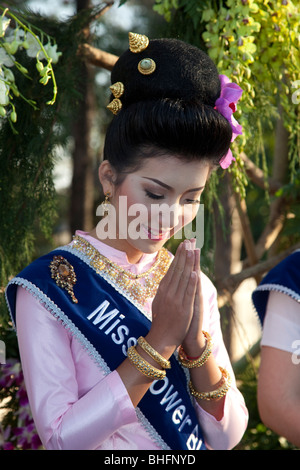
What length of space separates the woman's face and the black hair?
3 centimetres

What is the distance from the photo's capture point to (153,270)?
Result: 1.70 metres

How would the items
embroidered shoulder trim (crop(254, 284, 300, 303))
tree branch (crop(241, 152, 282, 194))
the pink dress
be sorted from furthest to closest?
1. tree branch (crop(241, 152, 282, 194))
2. embroidered shoulder trim (crop(254, 284, 300, 303))
3. the pink dress

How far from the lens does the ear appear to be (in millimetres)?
1578

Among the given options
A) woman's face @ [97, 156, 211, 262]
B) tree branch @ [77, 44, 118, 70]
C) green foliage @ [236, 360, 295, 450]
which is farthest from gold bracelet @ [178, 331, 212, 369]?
green foliage @ [236, 360, 295, 450]

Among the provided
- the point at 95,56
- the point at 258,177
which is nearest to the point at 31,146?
the point at 95,56

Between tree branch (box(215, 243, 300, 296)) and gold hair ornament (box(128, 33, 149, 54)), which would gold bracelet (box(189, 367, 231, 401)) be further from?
tree branch (box(215, 243, 300, 296))

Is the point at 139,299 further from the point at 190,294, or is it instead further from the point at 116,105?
the point at 116,105

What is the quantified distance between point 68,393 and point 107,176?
547mm

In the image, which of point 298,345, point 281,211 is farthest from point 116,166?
point 281,211

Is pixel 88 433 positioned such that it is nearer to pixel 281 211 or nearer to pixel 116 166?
pixel 116 166

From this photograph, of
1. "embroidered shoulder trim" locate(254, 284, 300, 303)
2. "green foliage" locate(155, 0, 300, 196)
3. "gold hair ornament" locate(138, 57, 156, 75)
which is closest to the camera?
"gold hair ornament" locate(138, 57, 156, 75)

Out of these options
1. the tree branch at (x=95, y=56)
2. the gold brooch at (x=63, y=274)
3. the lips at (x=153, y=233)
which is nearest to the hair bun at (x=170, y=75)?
the lips at (x=153, y=233)

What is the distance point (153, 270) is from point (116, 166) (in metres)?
0.32

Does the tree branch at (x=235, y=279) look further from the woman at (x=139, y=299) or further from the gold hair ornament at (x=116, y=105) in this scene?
the gold hair ornament at (x=116, y=105)
